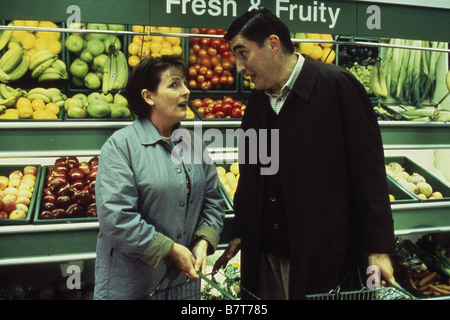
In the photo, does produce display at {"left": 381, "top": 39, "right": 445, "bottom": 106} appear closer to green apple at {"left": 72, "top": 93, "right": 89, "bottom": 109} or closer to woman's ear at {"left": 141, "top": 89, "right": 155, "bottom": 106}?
green apple at {"left": 72, "top": 93, "right": 89, "bottom": 109}

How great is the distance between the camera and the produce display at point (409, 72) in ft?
16.5

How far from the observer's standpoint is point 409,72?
16.5 ft

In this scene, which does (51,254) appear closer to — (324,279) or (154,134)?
(154,134)

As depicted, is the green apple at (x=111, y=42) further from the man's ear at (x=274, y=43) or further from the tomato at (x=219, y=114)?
the man's ear at (x=274, y=43)

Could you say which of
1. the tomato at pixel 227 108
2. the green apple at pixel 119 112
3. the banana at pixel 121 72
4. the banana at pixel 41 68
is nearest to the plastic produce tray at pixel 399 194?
the tomato at pixel 227 108

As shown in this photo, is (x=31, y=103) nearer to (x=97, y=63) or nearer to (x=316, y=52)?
(x=97, y=63)

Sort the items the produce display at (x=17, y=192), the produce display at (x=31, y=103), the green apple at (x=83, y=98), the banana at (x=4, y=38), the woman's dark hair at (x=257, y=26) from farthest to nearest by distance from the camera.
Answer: the banana at (x=4, y=38)
the green apple at (x=83, y=98)
the produce display at (x=31, y=103)
the produce display at (x=17, y=192)
the woman's dark hair at (x=257, y=26)

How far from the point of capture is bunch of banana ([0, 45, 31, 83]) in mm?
3647

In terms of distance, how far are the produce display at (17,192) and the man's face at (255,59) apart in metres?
1.89

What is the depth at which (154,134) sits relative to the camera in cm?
221

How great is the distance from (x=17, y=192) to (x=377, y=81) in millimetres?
3350

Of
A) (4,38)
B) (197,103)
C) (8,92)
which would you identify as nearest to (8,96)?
(8,92)

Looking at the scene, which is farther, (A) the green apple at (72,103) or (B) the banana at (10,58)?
(B) the banana at (10,58)
